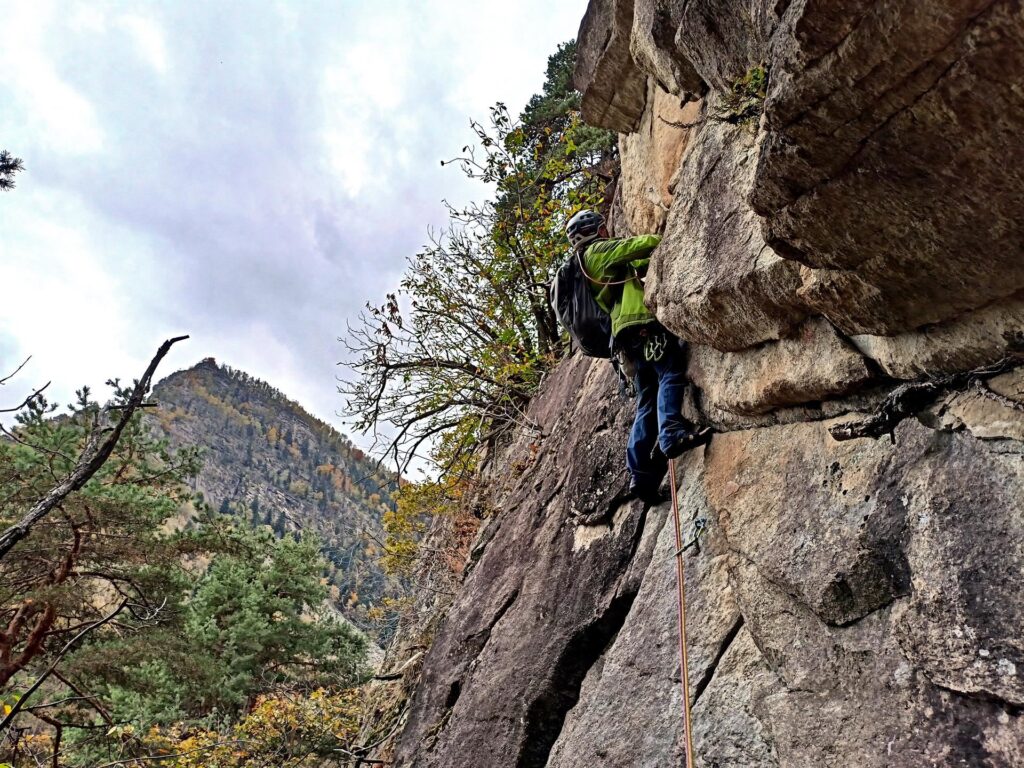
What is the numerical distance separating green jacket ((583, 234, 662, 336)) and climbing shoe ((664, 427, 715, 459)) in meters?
0.93

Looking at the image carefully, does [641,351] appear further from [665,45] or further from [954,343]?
[954,343]

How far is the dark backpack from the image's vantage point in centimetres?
480

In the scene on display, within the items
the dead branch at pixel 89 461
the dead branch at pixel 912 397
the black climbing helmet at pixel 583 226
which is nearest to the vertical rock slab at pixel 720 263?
the dead branch at pixel 912 397

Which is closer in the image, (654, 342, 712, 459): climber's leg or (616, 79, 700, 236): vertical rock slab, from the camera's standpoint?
(654, 342, 712, 459): climber's leg

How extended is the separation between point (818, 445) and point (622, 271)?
2159 millimetres

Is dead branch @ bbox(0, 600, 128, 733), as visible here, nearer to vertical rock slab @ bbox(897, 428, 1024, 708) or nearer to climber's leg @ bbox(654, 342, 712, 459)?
vertical rock slab @ bbox(897, 428, 1024, 708)

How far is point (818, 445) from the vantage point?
283 centimetres

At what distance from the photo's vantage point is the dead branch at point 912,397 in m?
2.10

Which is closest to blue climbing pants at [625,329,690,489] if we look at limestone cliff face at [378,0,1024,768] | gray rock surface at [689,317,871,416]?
limestone cliff face at [378,0,1024,768]

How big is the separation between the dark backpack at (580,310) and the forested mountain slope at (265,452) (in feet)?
333

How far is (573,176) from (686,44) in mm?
8319

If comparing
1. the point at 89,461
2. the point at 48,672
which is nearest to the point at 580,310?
the point at 89,461

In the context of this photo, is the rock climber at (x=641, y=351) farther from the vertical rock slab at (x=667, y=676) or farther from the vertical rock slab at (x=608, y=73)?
the vertical rock slab at (x=608, y=73)

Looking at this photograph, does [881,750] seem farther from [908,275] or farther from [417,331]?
[417,331]
